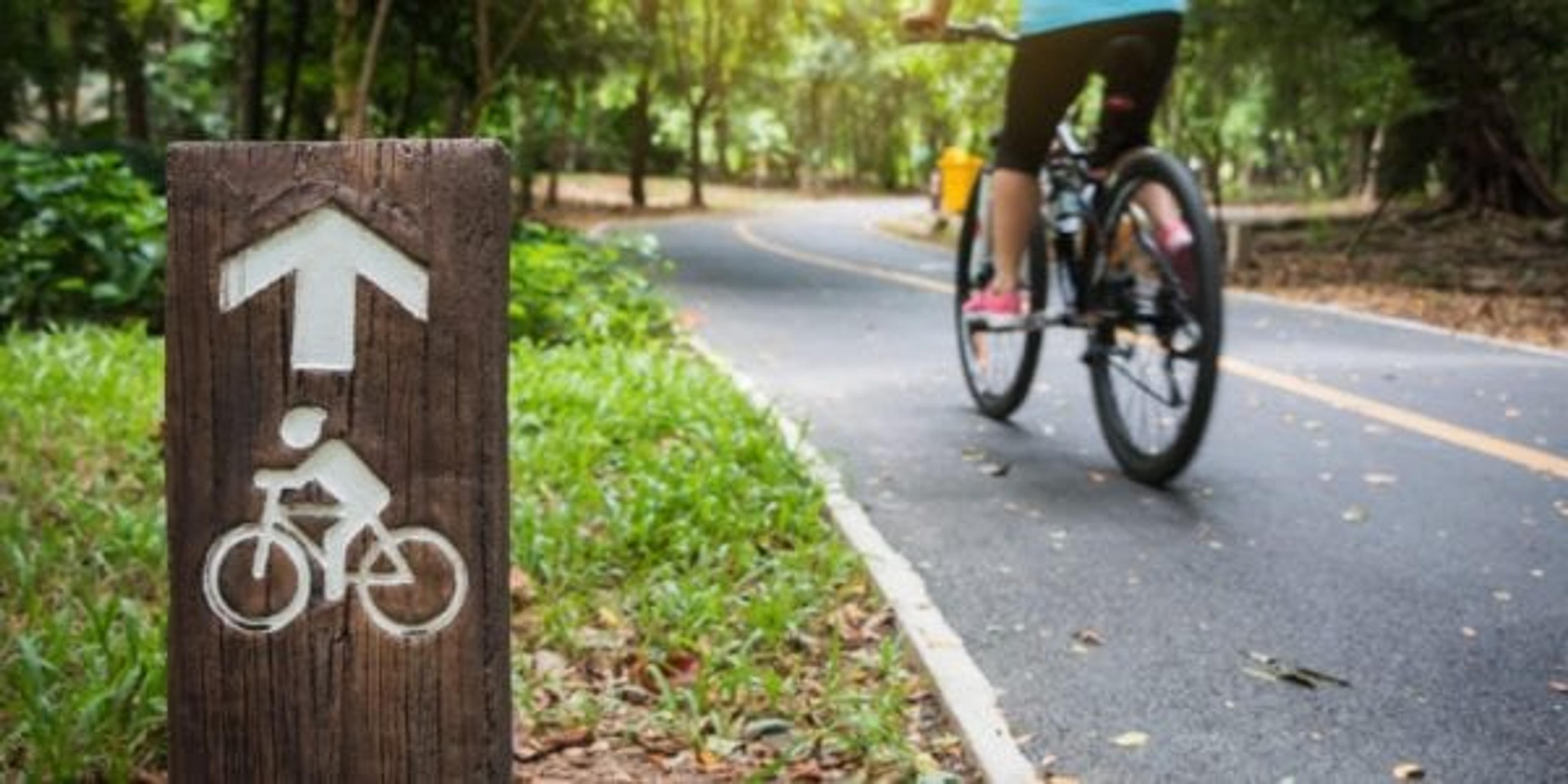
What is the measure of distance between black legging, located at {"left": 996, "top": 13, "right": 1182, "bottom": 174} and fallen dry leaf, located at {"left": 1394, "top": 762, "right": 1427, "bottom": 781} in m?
2.48

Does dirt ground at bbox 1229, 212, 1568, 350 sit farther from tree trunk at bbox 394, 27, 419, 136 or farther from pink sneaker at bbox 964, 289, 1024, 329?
tree trunk at bbox 394, 27, 419, 136

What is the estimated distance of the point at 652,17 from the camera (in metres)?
20.2

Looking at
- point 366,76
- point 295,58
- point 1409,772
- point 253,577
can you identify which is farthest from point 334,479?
point 295,58

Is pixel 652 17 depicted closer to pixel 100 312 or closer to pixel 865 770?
pixel 100 312

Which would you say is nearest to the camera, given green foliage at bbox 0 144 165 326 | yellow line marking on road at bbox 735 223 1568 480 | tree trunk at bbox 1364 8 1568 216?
yellow line marking on road at bbox 735 223 1568 480

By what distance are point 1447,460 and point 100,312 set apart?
6.53 m

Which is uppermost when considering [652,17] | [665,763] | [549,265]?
[652,17]

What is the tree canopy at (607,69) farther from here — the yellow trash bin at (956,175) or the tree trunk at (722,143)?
the tree trunk at (722,143)

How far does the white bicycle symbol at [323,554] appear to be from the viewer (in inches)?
70.6

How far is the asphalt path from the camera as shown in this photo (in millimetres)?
2627

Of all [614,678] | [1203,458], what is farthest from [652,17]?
[614,678]

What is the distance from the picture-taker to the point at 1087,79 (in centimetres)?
457

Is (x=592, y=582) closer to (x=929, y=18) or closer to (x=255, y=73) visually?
(x=929, y=18)

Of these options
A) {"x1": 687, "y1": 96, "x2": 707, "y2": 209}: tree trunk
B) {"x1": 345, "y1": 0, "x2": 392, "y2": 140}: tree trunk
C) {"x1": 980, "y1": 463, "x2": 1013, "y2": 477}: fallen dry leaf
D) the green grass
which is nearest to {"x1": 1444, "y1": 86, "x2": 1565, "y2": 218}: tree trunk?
{"x1": 345, "y1": 0, "x2": 392, "y2": 140}: tree trunk
